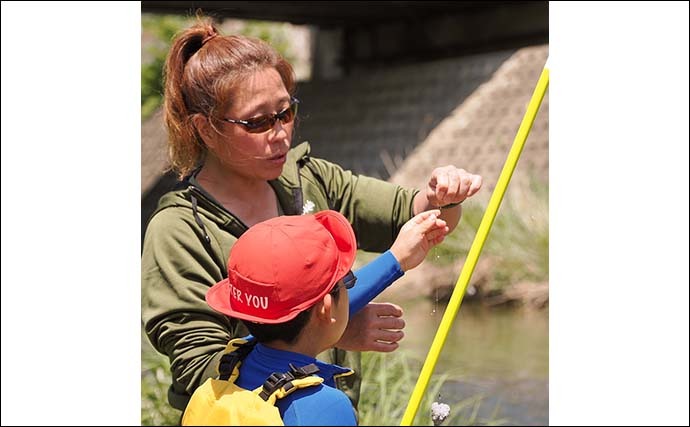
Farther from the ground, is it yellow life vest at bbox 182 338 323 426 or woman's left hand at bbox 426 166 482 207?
woman's left hand at bbox 426 166 482 207

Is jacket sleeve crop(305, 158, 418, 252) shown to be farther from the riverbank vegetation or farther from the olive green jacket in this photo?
the riverbank vegetation

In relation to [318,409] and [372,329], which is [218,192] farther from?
[318,409]

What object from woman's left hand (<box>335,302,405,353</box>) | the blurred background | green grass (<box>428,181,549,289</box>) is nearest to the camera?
woman's left hand (<box>335,302,405,353</box>)

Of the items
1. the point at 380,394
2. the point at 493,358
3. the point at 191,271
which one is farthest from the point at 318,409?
the point at 493,358

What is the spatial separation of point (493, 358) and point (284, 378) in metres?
4.90

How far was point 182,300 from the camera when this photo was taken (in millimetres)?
2221

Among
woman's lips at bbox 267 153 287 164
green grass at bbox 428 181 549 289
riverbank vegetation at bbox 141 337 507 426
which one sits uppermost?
woman's lips at bbox 267 153 287 164

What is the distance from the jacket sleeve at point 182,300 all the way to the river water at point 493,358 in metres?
1.88

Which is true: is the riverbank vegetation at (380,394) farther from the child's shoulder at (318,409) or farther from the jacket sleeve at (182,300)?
the child's shoulder at (318,409)

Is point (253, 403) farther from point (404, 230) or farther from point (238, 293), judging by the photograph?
point (404, 230)

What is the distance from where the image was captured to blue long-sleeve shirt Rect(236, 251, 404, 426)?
1822 mm

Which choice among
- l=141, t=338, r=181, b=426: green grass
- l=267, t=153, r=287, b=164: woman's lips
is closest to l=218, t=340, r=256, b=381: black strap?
l=267, t=153, r=287, b=164: woman's lips

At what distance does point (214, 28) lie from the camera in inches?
98.0

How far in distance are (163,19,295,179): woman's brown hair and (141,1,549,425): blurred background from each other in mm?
927
